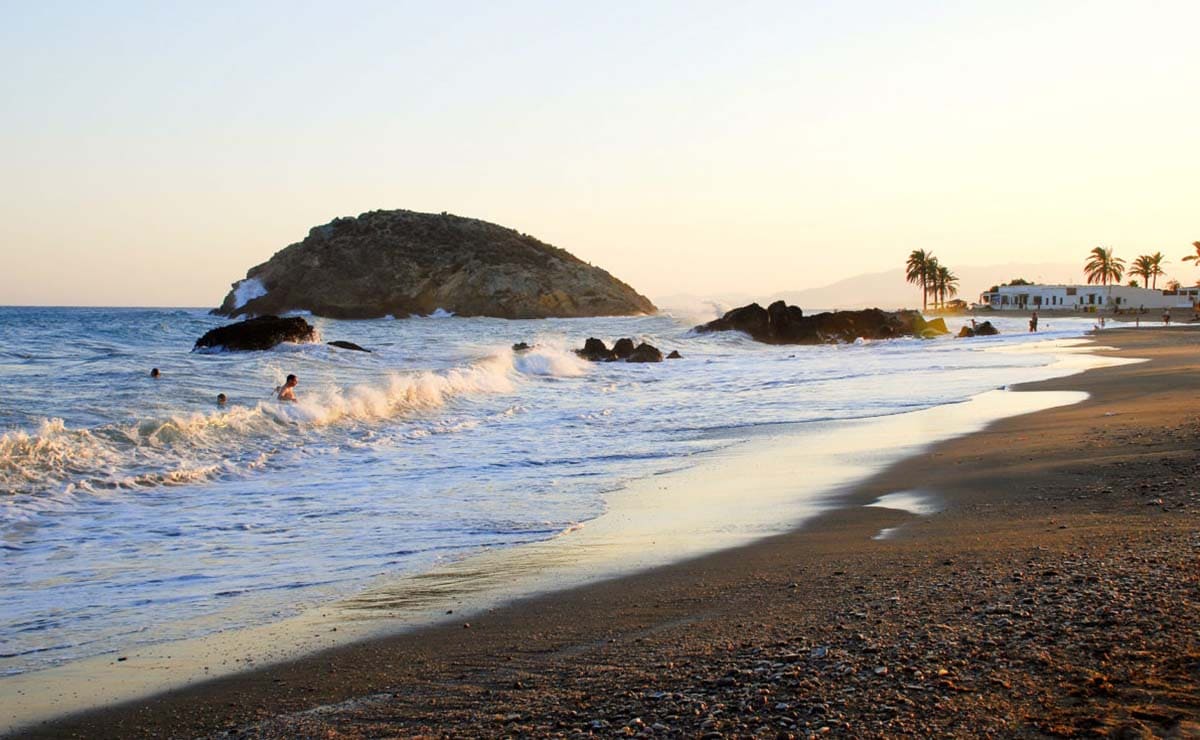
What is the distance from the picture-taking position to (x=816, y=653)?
4.42 m

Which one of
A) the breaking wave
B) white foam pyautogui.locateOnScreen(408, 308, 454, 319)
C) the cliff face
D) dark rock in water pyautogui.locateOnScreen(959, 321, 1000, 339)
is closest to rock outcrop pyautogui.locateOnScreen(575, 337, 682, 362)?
the breaking wave

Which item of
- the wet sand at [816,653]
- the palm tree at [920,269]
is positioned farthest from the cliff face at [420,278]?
the wet sand at [816,653]

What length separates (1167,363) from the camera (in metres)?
27.3

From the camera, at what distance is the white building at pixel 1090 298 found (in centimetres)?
11506

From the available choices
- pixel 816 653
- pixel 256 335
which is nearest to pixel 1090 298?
pixel 256 335

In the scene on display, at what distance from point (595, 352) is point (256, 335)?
43.8ft

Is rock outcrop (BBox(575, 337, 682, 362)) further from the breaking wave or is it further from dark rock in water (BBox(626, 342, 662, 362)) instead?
the breaking wave

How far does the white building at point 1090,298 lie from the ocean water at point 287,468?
10090cm

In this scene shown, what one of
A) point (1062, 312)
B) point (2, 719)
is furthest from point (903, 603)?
point (1062, 312)

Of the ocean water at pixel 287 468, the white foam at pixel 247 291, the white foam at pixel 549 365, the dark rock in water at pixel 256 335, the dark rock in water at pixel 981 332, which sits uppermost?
the white foam at pixel 247 291

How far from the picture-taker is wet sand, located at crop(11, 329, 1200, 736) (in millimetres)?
3699

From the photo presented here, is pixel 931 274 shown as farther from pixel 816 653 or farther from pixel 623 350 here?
pixel 816 653

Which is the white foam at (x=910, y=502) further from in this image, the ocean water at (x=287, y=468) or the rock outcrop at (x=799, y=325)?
the rock outcrop at (x=799, y=325)

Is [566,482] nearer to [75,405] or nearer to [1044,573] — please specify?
[1044,573]
